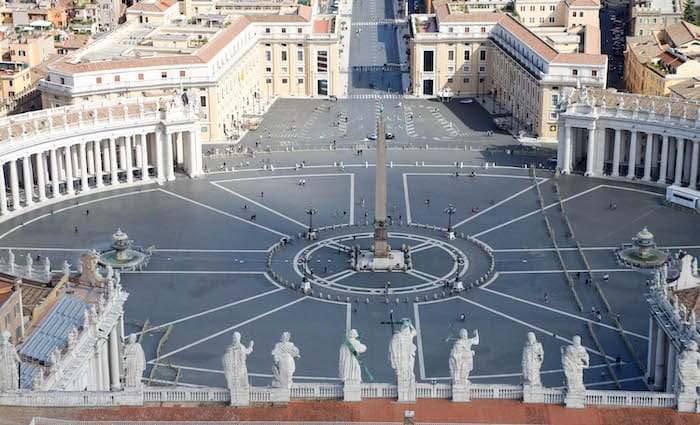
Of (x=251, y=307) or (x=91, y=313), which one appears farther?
(x=251, y=307)

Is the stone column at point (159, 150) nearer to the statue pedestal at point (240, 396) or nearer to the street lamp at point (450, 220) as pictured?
the street lamp at point (450, 220)

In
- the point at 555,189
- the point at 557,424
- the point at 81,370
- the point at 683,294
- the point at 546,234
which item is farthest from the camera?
the point at 555,189

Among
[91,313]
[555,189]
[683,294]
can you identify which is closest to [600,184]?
[555,189]

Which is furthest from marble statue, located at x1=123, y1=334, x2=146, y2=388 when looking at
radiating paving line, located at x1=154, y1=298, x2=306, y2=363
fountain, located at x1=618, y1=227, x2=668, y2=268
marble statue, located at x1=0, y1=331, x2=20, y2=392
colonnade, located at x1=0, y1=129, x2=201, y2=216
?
colonnade, located at x1=0, y1=129, x2=201, y2=216

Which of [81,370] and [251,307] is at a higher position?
[81,370]

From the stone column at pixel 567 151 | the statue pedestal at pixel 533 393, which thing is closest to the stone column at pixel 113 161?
the stone column at pixel 567 151

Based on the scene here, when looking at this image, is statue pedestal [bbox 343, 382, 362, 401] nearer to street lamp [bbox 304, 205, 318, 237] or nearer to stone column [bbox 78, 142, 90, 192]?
street lamp [bbox 304, 205, 318, 237]

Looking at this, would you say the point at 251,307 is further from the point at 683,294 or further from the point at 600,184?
the point at 600,184
